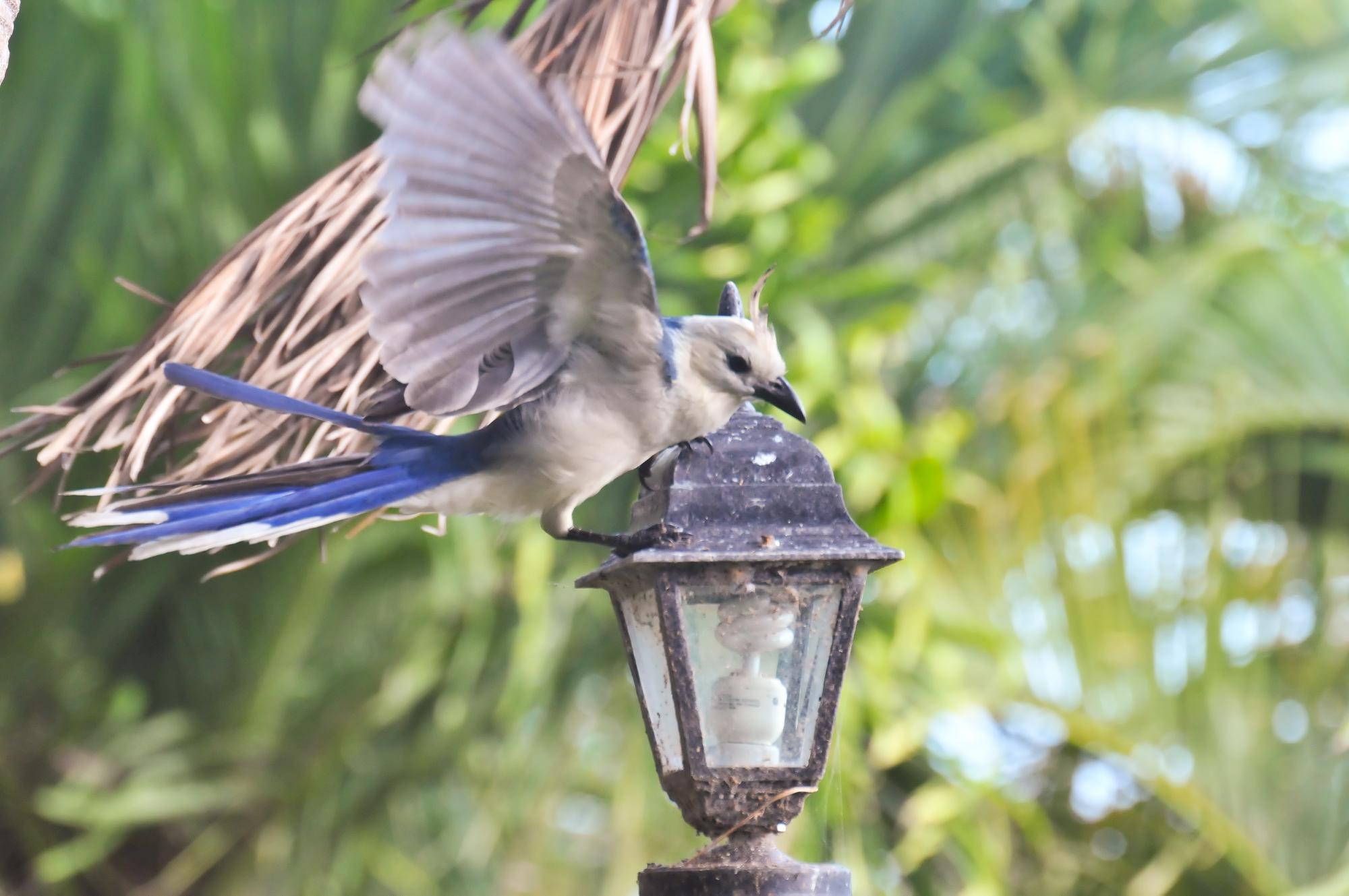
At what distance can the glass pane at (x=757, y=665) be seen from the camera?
1607mm

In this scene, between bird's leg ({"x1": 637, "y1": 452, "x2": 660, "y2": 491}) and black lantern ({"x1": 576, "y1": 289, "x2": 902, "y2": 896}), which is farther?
bird's leg ({"x1": 637, "y1": 452, "x2": 660, "y2": 491})

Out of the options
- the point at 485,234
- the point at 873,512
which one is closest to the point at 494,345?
the point at 485,234

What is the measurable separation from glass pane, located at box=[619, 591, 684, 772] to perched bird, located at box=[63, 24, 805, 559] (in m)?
0.10

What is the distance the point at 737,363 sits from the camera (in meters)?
1.64

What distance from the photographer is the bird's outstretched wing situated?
138 cm

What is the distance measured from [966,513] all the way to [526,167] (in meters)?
3.33

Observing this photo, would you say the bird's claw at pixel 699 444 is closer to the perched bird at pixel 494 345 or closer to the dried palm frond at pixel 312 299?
the perched bird at pixel 494 345

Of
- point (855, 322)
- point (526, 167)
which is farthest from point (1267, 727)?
point (526, 167)

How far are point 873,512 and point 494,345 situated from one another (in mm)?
2421

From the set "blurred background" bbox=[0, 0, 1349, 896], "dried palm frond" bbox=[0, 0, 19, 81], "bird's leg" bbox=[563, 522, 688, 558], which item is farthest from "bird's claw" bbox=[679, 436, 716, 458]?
"blurred background" bbox=[0, 0, 1349, 896]

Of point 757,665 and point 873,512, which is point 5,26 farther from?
point 873,512

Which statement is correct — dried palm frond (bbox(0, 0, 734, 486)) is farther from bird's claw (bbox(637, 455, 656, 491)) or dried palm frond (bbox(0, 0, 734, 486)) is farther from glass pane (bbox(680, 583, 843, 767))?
glass pane (bbox(680, 583, 843, 767))

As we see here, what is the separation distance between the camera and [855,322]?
4.06 m

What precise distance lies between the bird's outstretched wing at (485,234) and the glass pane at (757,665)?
0.29 m
